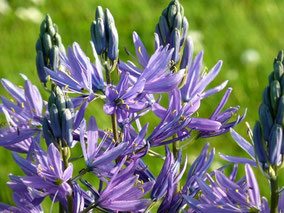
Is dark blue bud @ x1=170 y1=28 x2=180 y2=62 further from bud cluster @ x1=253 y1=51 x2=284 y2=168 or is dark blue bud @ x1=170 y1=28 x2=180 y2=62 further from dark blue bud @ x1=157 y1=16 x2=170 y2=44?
bud cluster @ x1=253 y1=51 x2=284 y2=168

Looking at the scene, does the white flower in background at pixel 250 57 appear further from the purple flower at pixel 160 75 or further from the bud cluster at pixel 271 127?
the bud cluster at pixel 271 127

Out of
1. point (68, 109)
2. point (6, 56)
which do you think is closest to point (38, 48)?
point (68, 109)

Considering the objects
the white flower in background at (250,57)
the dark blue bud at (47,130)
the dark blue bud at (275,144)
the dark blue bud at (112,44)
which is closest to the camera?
the dark blue bud at (275,144)

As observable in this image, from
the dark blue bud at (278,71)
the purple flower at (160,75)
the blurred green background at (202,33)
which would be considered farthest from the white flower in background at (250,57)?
the dark blue bud at (278,71)

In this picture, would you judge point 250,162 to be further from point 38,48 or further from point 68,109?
point 38,48

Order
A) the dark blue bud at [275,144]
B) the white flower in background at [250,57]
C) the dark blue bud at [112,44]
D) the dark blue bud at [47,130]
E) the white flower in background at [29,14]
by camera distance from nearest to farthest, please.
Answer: the dark blue bud at [275,144] < the dark blue bud at [47,130] < the dark blue bud at [112,44] < the white flower in background at [250,57] < the white flower in background at [29,14]

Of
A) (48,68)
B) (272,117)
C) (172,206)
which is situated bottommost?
(172,206)
